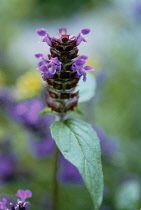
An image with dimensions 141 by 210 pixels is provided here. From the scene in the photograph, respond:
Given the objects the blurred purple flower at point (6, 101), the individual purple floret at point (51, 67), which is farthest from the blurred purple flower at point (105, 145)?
the individual purple floret at point (51, 67)

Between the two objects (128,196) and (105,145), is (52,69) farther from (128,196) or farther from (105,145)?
(105,145)

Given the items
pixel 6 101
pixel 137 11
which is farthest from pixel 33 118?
pixel 137 11

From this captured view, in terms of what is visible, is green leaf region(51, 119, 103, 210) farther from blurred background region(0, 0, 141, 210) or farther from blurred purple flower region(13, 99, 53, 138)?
blurred purple flower region(13, 99, 53, 138)

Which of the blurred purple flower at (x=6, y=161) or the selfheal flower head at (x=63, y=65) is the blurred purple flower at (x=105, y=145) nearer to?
the blurred purple flower at (x=6, y=161)

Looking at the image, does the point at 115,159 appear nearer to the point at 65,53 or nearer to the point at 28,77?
the point at 28,77

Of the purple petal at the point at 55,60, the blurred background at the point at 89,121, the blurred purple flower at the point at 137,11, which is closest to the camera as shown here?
the purple petal at the point at 55,60

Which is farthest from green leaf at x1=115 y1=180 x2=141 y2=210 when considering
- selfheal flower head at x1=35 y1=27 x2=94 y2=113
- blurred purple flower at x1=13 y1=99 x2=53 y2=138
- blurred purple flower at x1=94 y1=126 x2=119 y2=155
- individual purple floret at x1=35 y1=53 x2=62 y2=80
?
individual purple floret at x1=35 y1=53 x2=62 y2=80
